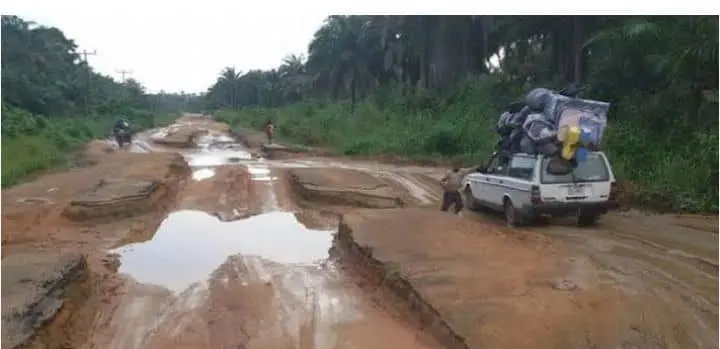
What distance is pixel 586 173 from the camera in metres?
11.8

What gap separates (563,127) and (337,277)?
4.96 m

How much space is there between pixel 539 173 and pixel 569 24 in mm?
19296

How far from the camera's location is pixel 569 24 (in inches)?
1147

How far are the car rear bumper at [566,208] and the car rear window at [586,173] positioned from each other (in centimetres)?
38

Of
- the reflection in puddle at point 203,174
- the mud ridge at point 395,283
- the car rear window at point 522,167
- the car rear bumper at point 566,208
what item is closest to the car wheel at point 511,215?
the car rear bumper at point 566,208

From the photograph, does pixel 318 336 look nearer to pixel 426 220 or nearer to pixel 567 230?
pixel 426 220

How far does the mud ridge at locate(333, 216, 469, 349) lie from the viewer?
6.56 metres

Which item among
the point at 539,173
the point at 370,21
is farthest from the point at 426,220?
the point at 370,21

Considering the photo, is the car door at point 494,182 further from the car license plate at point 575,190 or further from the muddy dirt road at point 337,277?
the car license plate at point 575,190

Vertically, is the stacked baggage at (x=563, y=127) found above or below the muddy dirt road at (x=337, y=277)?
above

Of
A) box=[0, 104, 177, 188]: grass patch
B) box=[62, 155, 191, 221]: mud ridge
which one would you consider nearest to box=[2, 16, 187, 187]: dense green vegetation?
box=[0, 104, 177, 188]: grass patch

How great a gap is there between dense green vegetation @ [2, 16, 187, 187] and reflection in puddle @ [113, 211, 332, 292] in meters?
8.80

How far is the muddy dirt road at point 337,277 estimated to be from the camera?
6.54 meters

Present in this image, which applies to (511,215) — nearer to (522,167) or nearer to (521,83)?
(522,167)
